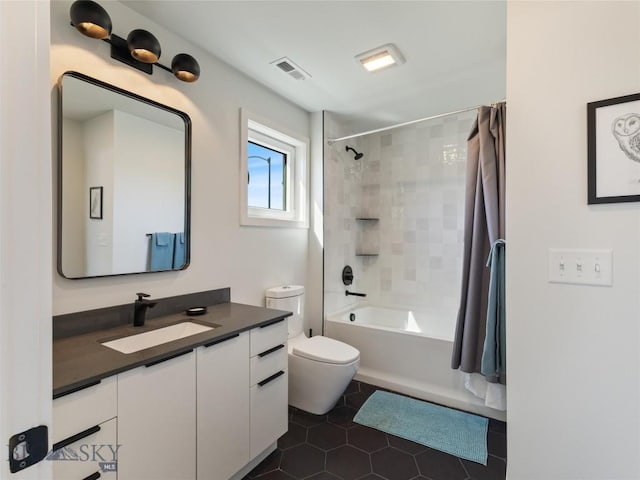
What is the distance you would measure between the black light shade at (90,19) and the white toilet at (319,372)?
2.08 m

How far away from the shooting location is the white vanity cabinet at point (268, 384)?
1.67 m

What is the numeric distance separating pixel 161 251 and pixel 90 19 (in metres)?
1.12

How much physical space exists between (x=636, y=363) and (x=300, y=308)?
2.03 metres

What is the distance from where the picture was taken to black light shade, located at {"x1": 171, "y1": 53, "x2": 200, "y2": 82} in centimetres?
176

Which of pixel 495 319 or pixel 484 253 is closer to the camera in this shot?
pixel 495 319

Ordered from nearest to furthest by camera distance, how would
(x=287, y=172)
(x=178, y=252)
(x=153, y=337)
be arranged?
(x=153, y=337) < (x=178, y=252) < (x=287, y=172)

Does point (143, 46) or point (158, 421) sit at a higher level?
point (143, 46)

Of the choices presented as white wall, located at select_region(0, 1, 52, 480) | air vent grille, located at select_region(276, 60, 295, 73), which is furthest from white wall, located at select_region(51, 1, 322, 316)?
white wall, located at select_region(0, 1, 52, 480)

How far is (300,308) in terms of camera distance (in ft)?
8.73

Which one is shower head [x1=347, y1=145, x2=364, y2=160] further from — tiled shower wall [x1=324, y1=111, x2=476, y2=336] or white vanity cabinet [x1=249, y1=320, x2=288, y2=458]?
white vanity cabinet [x1=249, y1=320, x2=288, y2=458]

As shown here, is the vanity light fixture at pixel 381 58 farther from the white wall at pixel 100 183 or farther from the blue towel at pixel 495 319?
the white wall at pixel 100 183

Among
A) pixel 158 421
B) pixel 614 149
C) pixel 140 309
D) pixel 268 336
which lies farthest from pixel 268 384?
pixel 614 149

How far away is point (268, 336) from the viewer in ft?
5.80

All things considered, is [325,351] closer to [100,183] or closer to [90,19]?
[100,183]
